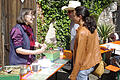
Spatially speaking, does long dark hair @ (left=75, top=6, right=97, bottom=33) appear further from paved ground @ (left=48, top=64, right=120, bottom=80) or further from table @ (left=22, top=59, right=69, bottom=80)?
paved ground @ (left=48, top=64, right=120, bottom=80)

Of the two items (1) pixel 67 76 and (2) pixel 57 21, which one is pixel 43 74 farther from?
(2) pixel 57 21

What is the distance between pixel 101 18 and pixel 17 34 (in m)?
5.95

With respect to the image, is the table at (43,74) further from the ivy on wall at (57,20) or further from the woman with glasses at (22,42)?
the ivy on wall at (57,20)

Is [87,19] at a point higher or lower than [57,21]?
lower

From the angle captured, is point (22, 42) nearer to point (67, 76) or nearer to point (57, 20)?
point (67, 76)

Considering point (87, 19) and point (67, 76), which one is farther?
point (67, 76)

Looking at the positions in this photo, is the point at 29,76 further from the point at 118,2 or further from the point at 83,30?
the point at 118,2

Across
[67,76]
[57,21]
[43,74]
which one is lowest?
[67,76]

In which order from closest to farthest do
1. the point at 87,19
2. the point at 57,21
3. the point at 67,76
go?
the point at 87,19
the point at 67,76
the point at 57,21

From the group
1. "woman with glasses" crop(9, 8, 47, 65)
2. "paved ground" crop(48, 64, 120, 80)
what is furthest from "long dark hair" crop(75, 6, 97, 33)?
"paved ground" crop(48, 64, 120, 80)

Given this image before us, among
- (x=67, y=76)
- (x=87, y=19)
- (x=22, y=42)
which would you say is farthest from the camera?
(x=67, y=76)

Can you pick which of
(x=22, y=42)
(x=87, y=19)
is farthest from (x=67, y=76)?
(x=87, y=19)

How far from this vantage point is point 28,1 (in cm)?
484

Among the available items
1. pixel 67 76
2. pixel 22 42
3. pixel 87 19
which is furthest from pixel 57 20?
pixel 87 19
